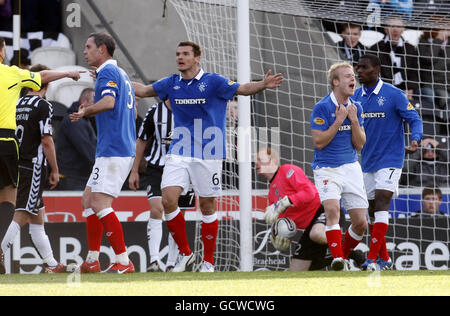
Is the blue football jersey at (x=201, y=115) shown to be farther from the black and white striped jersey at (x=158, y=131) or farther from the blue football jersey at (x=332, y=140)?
the black and white striped jersey at (x=158, y=131)

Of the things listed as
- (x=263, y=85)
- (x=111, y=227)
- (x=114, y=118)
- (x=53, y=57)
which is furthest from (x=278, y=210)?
(x=53, y=57)

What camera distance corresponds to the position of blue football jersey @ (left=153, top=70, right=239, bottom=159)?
7996mm

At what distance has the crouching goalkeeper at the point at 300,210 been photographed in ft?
29.6

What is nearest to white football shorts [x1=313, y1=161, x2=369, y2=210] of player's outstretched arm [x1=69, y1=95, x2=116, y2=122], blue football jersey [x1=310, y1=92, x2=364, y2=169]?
blue football jersey [x1=310, y1=92, x2=364, y2=169]

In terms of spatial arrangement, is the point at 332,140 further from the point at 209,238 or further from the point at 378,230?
the point at 209,238

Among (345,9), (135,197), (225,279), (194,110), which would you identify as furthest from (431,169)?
(225,279)

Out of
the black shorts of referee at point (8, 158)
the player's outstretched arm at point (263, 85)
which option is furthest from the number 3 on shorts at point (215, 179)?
the black shorts of referee at point (8, 158)

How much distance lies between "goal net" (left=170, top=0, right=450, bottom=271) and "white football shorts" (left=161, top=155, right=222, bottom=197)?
1932mm

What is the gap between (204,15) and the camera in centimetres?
1066

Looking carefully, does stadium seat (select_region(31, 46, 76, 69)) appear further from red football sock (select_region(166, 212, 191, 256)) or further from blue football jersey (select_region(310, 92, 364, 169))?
blue football jersey (select_region(310, 92, 364, 169))

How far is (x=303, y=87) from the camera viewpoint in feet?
38.0

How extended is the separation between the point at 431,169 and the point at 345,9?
2.31 m

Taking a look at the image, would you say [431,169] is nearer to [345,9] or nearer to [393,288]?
[345,9]

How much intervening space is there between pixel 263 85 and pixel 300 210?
6.87 feet
